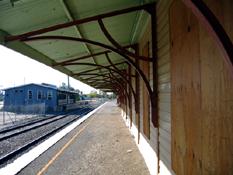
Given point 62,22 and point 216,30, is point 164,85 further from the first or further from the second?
point 216,30

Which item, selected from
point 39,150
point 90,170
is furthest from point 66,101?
point 90,170

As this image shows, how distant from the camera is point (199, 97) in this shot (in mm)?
2480

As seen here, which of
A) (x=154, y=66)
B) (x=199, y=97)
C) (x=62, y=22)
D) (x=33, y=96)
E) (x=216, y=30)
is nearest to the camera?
(x=216, y=30)

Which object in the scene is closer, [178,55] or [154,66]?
[178,55]

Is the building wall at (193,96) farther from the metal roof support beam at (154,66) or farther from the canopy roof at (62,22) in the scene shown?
the canopy roof at (62,22)

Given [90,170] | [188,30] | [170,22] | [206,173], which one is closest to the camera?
[206,173]

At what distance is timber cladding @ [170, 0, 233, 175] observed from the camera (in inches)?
74.9

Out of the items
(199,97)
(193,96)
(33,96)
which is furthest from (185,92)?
(33,96)

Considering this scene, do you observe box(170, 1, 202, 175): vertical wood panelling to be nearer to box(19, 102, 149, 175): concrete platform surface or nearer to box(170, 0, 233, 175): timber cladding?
box(170, 0, 233, 175): timber cladding

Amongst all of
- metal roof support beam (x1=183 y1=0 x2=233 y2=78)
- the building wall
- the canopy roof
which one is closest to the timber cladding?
the building wall

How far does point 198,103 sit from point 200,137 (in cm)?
30

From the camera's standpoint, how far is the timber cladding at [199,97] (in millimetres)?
1903

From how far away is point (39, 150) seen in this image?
8.77 metres

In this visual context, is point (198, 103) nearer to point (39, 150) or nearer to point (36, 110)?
point (39, 150)
